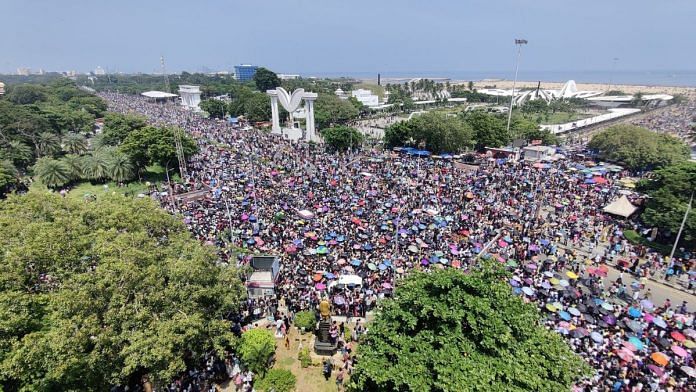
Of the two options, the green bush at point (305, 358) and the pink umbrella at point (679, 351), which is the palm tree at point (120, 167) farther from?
the pink umbrella at point (679, 351)

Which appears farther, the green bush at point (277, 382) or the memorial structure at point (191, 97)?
the memorial structure at point (191, 97)

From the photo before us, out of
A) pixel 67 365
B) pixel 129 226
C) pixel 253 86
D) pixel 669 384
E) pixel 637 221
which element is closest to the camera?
pixel 67 365

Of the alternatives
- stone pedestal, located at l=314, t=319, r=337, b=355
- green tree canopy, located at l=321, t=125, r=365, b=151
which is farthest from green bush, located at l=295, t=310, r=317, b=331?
green tree canopy, located at l=321, t=125, r=365, b=151

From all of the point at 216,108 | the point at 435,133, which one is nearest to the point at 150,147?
the point at 435,133

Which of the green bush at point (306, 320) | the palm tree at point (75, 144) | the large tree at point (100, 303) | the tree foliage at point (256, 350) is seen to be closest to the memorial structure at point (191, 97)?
the palm tree at point (75, 144)

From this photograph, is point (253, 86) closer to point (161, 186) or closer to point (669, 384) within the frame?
point (161, 186)

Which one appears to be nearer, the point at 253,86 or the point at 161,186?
the point at 161,186

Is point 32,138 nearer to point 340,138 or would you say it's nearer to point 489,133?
point 340,138

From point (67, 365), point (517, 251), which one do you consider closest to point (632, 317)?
point (517, 251)
